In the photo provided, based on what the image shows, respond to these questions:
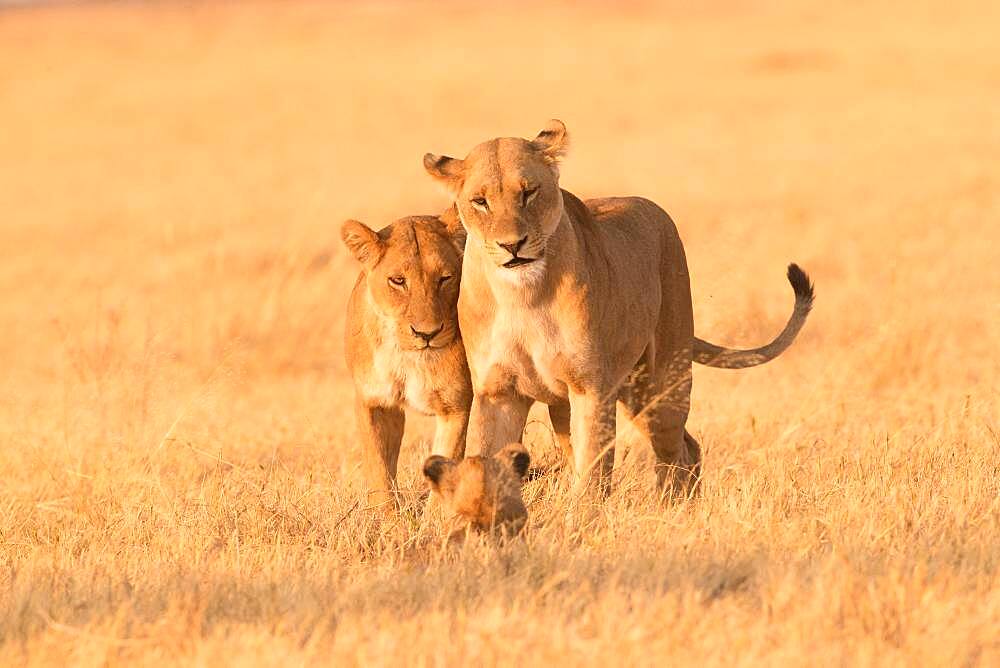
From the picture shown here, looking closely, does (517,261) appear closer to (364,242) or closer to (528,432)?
(364,242)

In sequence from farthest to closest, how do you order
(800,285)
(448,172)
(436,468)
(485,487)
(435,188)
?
(435,188), (800,285), (448,172), (436,468), (485,487)

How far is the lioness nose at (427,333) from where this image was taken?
5.30 metres

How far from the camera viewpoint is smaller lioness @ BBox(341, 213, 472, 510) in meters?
5.37

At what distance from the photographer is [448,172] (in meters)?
5.22

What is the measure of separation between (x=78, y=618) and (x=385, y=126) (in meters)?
21.9

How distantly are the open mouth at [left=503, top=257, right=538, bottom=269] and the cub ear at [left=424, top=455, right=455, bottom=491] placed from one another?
620 mm

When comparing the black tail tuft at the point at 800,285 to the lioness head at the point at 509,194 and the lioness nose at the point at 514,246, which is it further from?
the lioness nose at the point at 514,246

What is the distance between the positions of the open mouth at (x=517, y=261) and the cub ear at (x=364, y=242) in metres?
0.69

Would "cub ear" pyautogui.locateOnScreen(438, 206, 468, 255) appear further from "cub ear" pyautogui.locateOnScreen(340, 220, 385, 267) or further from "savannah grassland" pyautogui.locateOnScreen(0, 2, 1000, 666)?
"savannah grassland" pyautogui.locateOnScreen(0, 2, 1000, 666)

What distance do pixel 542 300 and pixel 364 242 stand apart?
740mm

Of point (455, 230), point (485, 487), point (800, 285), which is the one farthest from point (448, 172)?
point (800, 285)

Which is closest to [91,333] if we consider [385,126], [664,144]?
[664,144]

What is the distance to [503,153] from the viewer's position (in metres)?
5.11

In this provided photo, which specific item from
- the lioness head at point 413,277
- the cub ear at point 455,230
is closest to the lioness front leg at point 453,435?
the lioness head at point 413,277
